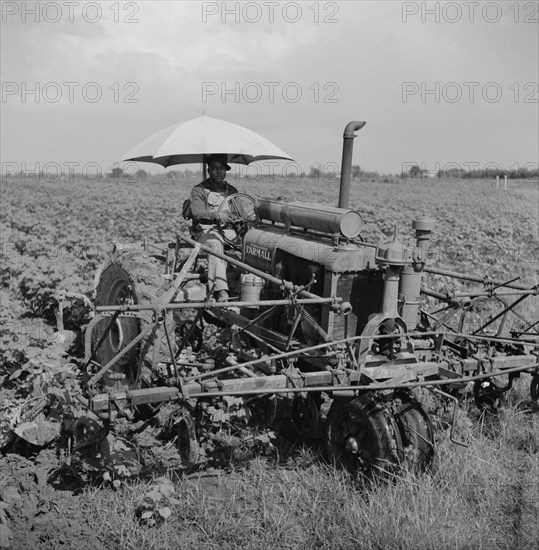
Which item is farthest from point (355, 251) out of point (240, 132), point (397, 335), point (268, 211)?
point (240, 132)

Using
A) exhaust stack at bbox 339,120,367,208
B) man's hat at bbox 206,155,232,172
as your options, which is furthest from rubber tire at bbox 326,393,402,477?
man's hat at bbox 206,155,232,172

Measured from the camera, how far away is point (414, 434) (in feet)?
13.1

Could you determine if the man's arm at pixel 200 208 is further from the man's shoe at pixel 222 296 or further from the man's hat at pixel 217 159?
the man's shoe at pixel 222 296

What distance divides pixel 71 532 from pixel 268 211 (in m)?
3.03

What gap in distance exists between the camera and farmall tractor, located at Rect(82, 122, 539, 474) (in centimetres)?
391

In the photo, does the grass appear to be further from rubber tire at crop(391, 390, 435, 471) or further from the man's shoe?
the man's shoe

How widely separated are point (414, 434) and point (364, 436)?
312mm

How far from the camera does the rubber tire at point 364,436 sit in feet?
12.8

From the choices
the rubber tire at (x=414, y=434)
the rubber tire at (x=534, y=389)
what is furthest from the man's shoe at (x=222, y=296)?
A: the rubber tire at (x=534, y=389)

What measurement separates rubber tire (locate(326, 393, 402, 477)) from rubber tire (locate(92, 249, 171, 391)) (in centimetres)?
130

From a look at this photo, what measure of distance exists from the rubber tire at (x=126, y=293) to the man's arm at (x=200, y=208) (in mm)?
771

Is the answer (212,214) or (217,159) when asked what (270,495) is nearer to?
(212,214)

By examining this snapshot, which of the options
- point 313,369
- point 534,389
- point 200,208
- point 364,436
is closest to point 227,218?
point 200,208

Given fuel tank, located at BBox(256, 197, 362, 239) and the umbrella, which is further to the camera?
the umbrella
